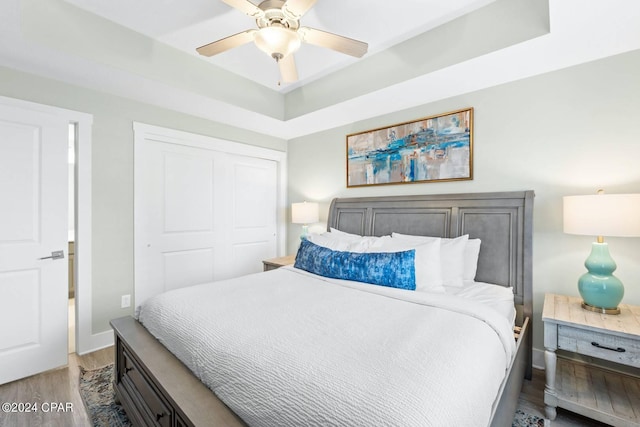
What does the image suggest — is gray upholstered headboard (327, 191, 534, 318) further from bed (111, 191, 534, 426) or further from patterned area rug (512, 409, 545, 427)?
patterned area rug (512, 409, 545, 427)

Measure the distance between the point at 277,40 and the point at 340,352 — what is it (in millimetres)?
1708

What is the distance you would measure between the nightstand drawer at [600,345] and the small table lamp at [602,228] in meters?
0.26

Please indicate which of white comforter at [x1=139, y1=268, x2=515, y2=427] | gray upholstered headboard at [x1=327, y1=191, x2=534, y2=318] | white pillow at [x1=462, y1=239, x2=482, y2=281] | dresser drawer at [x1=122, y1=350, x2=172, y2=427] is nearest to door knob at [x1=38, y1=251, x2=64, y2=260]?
white comforter at [x1=139, y1=268, x2=515, y2=427]

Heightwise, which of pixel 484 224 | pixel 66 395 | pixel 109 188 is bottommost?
pixel 66 395

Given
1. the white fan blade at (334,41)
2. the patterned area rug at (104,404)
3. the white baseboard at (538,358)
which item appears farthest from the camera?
the white baseboard at (538,358)

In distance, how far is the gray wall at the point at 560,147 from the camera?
1.92 m

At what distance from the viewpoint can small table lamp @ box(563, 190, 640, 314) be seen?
1600 mm

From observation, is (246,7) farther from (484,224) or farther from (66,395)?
(66,395)

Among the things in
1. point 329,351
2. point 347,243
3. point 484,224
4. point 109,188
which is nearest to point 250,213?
point 109,188

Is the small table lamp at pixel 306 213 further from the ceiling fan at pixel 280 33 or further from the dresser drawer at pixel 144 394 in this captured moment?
the dresser drawer at pixel 144 394

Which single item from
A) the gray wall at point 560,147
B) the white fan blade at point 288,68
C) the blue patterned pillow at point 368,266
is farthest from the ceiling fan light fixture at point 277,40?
the gray wall at point 560,147

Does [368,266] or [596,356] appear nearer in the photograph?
[596,356]

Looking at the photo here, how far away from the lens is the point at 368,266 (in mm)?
2059

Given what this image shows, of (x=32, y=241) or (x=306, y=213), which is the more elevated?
(x=306, y=213)
